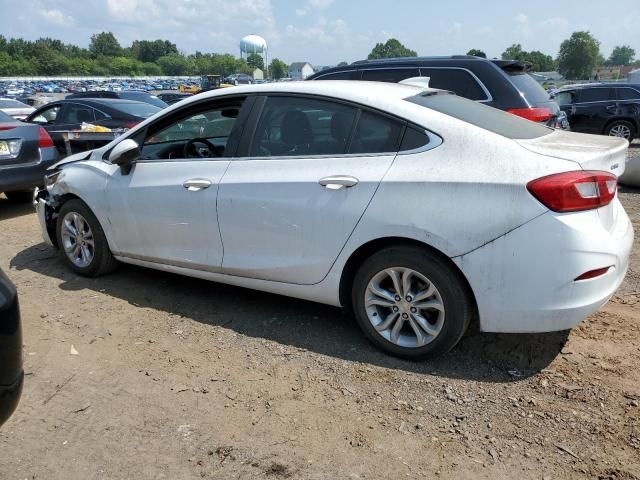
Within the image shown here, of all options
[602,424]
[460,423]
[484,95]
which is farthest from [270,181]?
[484,95]

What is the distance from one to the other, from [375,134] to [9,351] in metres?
2.22

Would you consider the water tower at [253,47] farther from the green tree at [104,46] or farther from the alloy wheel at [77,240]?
the alloy wheel at [77,240]

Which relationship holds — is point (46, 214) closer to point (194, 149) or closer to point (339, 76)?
point (194, 149)

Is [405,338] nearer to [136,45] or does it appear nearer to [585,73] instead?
[585,73]

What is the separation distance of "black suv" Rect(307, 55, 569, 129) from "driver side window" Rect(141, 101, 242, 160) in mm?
3706

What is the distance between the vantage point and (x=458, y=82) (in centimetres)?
Result: 699

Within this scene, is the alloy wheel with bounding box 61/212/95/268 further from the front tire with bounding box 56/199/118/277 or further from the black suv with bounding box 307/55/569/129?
the black suv with bounding box 307/55/569/129

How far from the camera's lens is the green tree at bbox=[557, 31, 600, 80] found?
102 m

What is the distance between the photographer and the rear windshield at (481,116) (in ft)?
10.7

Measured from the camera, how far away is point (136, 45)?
579ft

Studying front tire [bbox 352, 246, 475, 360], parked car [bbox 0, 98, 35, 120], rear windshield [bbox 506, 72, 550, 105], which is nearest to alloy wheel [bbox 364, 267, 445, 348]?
front tire [bbox 352, 246, 475, 360]

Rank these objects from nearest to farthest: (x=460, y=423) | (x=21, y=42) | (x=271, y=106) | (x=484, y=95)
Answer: (x=460, y=423) < (x=271, y=106) < (x=484, y=95) < (x=21, y=42)

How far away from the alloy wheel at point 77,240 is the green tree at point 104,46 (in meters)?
177

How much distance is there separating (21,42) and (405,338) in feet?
548
